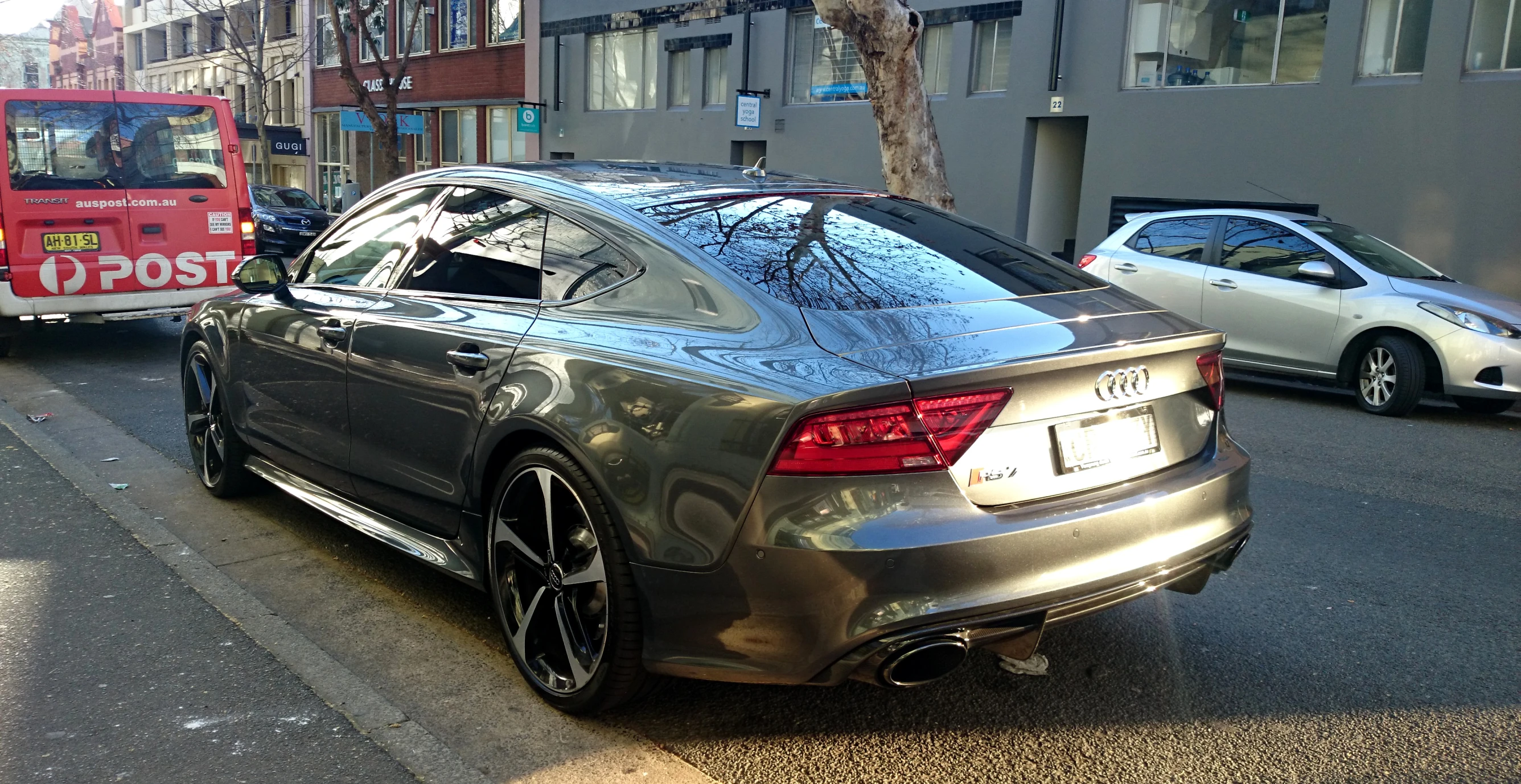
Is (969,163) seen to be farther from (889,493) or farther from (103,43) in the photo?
(103,43)

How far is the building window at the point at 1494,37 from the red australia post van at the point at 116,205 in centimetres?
1406

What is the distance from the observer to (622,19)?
2916cm

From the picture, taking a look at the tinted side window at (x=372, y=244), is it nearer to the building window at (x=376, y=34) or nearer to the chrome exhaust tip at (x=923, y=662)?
the chrome exhaust tip at (x=923, y=662)

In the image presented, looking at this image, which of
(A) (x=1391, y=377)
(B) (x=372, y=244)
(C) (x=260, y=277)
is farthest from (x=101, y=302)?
(A) (x=1391, y=377)

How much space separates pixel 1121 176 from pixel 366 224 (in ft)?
52.1

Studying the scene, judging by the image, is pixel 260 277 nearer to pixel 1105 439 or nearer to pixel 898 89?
pixel 1105 439

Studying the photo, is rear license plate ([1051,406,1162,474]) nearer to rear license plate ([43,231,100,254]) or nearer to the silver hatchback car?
the silver hatchback car

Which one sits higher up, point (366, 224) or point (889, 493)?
point (366, 224)

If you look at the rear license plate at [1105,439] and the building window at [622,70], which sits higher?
the building window at [622,70]

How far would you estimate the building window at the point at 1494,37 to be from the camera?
14695 millimetres

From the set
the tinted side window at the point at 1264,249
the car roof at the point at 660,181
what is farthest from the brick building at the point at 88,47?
the car roof at the point at 660,181

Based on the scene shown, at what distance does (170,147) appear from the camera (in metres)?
10.6

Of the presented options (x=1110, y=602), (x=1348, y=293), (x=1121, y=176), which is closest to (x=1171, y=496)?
(x=1110, y=602)

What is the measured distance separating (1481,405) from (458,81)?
102ft
